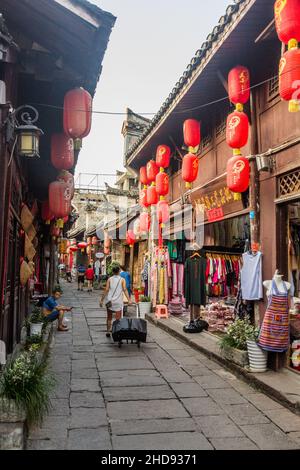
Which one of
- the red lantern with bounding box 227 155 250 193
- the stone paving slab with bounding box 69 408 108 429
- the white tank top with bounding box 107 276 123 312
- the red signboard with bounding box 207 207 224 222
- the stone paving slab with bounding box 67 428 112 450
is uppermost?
the red lantern with bounding box 227 155 250 193

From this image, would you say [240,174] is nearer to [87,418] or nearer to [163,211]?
[87,418]

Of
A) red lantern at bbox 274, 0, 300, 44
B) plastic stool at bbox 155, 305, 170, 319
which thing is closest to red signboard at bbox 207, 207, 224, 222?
plastic stool at bbox 155, 305, 170, 319

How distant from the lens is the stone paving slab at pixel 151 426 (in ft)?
15.7

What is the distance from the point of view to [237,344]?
25.0 ft

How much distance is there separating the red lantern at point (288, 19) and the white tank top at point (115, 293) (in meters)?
7.17

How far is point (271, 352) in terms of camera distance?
7152 millimetres

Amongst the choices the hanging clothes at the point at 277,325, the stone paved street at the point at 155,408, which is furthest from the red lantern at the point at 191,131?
the stone paved street at the point at 155,408

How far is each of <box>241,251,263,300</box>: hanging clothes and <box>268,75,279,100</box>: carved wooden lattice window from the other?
10.3 feet

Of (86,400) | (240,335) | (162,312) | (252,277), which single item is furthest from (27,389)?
(162,312)

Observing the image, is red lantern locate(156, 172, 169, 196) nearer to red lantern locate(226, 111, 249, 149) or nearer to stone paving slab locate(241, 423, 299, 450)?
red lantern locate(226, 111, 249, 149)

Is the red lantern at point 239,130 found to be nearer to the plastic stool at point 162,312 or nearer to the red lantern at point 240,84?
the red lantern at point 240,84

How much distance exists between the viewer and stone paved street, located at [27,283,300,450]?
4.54m
